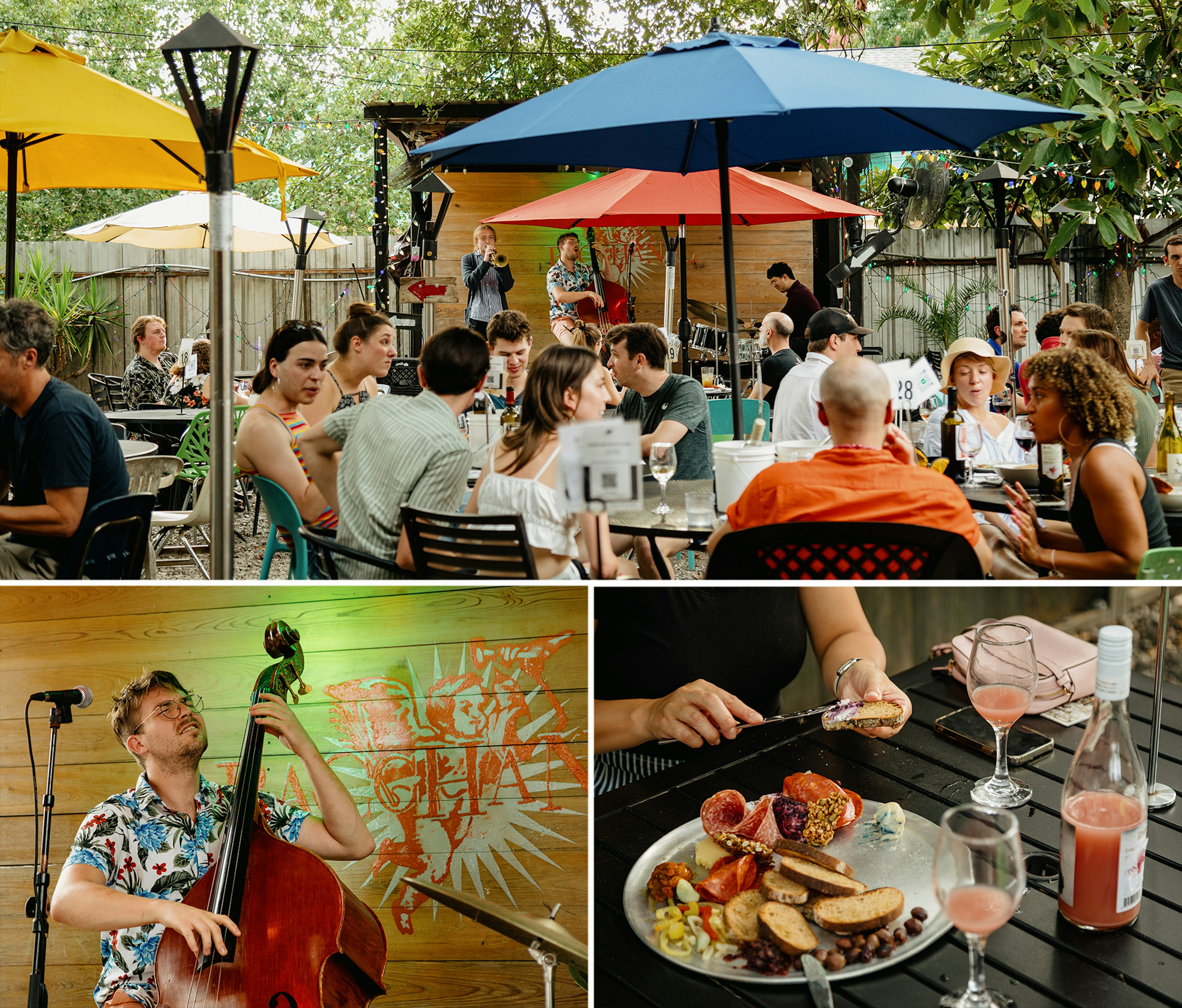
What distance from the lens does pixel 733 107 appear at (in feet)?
9.05

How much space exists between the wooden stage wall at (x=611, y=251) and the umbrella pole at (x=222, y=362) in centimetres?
773

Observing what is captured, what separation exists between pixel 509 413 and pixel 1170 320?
4.55 m

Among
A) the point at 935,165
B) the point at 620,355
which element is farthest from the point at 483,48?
the point at 620,355

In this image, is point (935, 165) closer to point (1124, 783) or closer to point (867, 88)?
point (867, 88)

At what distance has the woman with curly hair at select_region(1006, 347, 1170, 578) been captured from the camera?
9.37 feet

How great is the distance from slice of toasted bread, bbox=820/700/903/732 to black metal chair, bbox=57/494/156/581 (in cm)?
229

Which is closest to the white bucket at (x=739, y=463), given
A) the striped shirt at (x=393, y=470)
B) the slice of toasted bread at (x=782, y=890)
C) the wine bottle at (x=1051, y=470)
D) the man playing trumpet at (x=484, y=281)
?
the striped shirt at (x=393, y=470)

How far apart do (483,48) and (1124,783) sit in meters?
11.6

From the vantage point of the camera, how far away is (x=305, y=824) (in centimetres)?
201

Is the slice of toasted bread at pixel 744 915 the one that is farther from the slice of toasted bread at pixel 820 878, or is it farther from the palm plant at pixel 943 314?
the palm plant at pixel 943 314

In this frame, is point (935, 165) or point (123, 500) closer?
point (123, 500)

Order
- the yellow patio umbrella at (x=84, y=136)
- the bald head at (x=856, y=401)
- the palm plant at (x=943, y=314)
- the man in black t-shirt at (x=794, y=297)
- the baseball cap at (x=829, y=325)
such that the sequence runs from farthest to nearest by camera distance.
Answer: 1. the palm plant at (x=943, y=314)
2. the man in black t-shirt at (x=794, y=297)
3. the baseball cap at (x=829, y=325)
4. the yellow patio umbrella at (x=84, y=136)
5. the bald head at (x=856, y=401)

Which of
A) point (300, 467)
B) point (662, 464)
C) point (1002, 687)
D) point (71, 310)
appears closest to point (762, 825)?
point (1002, 687)

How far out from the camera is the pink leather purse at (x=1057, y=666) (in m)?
1.85
